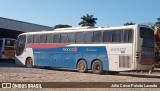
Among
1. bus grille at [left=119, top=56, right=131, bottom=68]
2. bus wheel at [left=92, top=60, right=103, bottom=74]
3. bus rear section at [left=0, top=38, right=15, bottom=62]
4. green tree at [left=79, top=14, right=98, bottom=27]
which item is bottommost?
bus wheel at [left=92, top=60, right=103, bottom=74]

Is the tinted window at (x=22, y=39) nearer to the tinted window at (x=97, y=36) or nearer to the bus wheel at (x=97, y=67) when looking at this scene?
the tinted window at (x=97, y=36)

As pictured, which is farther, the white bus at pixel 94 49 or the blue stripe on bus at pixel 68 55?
the blue stripe on bus at pixel 68 55

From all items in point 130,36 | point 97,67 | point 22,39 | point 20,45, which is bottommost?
point 97,67

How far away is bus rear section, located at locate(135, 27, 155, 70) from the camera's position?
20.2m

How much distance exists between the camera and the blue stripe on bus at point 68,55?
22172 millimetres

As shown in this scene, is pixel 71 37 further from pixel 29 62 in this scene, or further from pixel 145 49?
pixel 145 49

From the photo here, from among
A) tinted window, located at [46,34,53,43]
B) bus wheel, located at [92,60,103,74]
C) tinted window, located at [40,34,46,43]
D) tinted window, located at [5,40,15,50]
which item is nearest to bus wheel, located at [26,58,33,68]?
tinted window, located at [40,34,46,43]

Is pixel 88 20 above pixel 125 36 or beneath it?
above

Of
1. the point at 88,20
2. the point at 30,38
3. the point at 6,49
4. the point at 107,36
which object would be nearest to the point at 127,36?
the point at 107,36

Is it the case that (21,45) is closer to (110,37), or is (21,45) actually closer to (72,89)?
(110,37)

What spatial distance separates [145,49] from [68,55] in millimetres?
6031

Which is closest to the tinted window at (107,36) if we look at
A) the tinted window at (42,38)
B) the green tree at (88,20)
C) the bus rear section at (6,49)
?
the tinted window at (42,38)

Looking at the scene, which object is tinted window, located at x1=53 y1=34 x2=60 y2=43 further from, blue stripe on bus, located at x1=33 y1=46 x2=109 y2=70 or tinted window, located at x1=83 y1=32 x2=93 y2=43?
tinted window, located at x1=83 y1=32 x2=93 y2=43

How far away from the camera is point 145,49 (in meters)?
20.6
